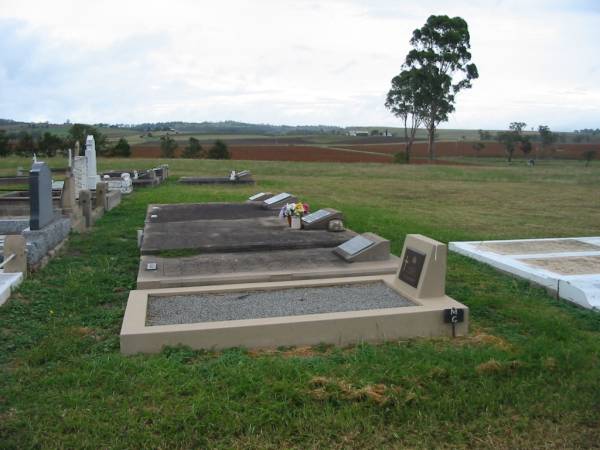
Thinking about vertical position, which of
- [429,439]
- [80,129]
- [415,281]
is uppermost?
[80,129]

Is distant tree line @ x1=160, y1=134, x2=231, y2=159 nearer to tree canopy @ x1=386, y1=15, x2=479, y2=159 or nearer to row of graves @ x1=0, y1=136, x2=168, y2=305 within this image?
tree canopy @ x1=386, y1=15, x2=479, y2=159

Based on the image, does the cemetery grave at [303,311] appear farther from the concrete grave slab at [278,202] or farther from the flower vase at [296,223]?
the concrete grave slab at [278,202]

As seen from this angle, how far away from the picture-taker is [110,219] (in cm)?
1224

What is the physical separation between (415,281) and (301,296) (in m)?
1.11

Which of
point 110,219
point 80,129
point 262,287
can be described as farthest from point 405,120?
point 262,287

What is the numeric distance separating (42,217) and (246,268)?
3.31m

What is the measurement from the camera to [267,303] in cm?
539

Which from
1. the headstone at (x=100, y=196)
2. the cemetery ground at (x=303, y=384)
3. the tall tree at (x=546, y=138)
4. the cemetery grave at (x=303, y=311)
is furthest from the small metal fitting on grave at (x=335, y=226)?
the tall tree at (x=546, y=138)

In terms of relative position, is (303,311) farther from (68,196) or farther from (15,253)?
(68,196)

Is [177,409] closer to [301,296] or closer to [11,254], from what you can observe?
[301,296]

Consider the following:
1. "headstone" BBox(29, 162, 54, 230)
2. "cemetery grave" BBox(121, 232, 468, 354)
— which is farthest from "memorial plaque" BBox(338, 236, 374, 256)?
"headstone" BBox(29, 162, 54, 230)

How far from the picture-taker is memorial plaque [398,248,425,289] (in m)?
5.54

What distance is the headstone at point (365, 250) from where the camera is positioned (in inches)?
278

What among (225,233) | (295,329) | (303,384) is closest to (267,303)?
(295,329)
